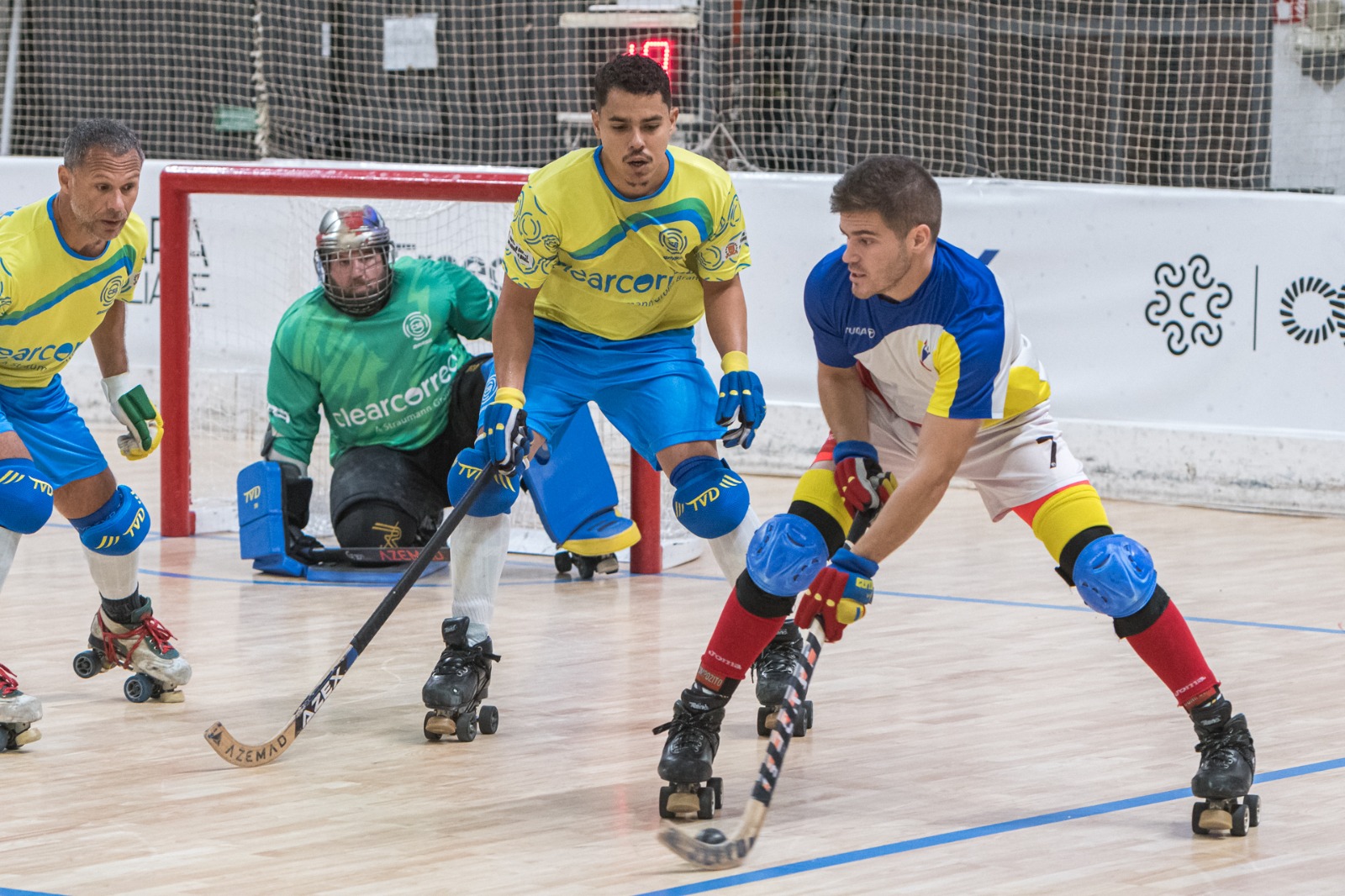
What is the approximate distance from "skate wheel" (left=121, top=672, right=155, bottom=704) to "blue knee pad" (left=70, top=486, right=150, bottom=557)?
0.29 m

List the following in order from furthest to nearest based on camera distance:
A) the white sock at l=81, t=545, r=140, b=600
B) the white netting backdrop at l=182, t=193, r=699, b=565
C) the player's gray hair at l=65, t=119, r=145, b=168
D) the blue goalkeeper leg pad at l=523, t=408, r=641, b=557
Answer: the white netting backdrop at l=182, t=193, r=699, b=565
the blue goalkeeper leg pad at l=523, t=408, r=641, b=557
the white sock at l=81, t=545, r=140, b=600
the player's gray hair at l=65, t=119, r=145, b=168

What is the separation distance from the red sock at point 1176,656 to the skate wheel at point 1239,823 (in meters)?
0.21

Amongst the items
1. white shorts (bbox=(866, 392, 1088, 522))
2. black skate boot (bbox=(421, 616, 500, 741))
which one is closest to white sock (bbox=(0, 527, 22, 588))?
black skate boot (bbox=(421, 616, 500, 741))

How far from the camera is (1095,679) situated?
15.7 ft

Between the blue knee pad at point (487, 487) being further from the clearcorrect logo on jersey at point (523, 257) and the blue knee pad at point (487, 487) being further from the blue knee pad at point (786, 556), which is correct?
the blue knee pad at point (786, 556)

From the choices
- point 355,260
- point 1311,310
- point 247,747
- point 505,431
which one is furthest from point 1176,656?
point 1311,310

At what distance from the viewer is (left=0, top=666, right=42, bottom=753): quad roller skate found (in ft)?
12.9

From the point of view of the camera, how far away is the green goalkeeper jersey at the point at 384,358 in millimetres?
6395

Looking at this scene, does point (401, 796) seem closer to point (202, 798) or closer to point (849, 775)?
point (202, 798)

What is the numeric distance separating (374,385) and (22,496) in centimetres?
247

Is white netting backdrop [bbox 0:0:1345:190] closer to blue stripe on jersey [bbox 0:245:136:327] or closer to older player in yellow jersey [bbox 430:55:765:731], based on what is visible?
older player in yellow jersey [bbox 430:55:765:731]

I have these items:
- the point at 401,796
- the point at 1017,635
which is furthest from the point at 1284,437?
the point at 401,796

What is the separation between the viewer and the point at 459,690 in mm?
4059

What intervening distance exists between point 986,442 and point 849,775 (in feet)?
2.38
